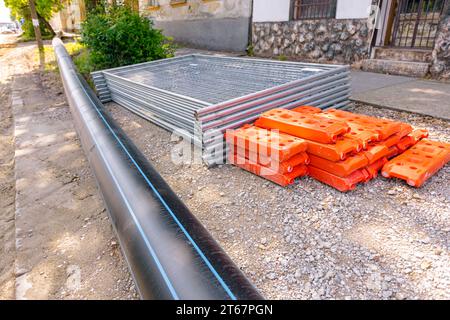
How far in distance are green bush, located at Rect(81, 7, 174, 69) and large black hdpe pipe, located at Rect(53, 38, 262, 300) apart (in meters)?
4.83

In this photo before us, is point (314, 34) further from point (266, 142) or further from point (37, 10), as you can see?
point (37, 10)

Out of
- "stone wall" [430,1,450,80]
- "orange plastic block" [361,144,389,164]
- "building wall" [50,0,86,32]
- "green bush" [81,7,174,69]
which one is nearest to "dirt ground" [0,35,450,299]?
"orange plastic block" [361,144,389,164]

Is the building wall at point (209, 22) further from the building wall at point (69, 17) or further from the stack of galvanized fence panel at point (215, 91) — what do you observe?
the building wall at point (69, 17)

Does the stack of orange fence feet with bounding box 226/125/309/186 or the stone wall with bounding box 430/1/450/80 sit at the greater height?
the stone wall with bounding box 430/1/450/80

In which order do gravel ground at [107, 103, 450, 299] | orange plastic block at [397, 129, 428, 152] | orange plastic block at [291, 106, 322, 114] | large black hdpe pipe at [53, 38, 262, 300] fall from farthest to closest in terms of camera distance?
orange plastic block at [291, 106, 322, 114], orange plastic block at [397, 129, 428, 152], gravel ground at [107, 103, 450, 299], large black hdpe pipe at [53, 38, 262, 300]

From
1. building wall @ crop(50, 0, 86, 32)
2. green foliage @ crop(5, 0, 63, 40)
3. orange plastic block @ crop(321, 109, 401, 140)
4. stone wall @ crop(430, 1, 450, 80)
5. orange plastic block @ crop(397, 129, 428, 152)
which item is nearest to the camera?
orange plastic block @ crop(321, 109, 401, 140)

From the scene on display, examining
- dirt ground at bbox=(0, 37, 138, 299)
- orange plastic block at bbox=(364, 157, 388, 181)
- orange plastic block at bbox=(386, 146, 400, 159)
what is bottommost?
dirt ground at bbox=(0, 37, 138, 299)

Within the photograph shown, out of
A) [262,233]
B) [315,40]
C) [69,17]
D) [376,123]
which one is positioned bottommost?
[262,233]

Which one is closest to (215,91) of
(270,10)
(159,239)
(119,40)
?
(159,239)

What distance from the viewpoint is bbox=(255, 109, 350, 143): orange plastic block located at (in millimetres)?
2707

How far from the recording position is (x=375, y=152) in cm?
278

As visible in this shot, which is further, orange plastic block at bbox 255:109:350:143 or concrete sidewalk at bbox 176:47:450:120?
concrete sidewalk at bbox 176:47:450:120

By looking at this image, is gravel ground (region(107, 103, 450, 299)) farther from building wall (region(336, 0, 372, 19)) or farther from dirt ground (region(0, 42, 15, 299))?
building wall (region(336, 0, 372, 19))

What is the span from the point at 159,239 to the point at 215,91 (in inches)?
118
